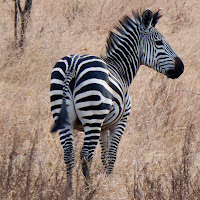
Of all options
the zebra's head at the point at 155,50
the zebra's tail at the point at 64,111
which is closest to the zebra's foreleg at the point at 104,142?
the zebra's tail at the point at 64,111

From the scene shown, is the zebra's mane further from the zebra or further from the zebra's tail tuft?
the zebra's tail tuft

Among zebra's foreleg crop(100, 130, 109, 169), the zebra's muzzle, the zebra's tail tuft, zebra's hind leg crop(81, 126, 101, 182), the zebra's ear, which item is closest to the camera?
the zebra's tail tuft

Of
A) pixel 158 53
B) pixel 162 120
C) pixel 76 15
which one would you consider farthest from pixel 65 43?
pixel 158 53

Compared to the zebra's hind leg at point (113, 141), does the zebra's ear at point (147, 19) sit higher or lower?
higher

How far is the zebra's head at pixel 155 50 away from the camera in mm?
4895

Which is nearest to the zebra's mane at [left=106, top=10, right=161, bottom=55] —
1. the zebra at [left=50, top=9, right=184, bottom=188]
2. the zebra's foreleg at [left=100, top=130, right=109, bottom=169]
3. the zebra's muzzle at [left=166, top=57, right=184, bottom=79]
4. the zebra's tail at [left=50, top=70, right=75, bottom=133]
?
the zebra at [left=50, top=9, right=184, bottom=188]

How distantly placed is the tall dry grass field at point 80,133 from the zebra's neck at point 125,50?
922 mm

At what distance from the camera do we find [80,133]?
18.1 feet

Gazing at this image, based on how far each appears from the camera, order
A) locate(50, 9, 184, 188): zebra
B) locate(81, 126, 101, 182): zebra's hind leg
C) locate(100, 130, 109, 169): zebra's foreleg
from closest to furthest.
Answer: locate(50, 9, 184, 188): zebra
locate(81, 126, 101, 182): zebra's hind leg
locate(100, 130, 109, 169): zebra's foreleg

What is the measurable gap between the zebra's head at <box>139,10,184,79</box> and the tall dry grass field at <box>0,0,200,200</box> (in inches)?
29.6

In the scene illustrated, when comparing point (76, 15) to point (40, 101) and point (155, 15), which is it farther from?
point (155, 15)

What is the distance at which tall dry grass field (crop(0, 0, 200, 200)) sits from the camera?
3.22 meters

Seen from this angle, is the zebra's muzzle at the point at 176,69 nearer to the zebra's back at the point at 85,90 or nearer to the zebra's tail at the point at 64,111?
the zebra's back at the point at 85,90

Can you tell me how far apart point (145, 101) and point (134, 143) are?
1028 mm
